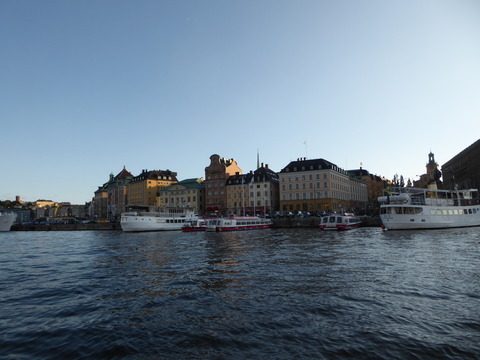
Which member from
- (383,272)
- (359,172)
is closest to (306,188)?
(359,172)

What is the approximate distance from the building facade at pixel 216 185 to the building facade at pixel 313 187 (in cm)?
2310

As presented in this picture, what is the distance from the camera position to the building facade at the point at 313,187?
9775 centimetres

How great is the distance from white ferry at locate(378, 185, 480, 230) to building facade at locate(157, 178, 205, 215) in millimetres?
82796

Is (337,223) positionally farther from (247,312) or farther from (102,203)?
(102,203)

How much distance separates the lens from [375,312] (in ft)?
35.2

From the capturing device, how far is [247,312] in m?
11.0

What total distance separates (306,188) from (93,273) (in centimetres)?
8750

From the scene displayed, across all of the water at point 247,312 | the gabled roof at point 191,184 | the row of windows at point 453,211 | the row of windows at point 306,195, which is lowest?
the water at point 247,312

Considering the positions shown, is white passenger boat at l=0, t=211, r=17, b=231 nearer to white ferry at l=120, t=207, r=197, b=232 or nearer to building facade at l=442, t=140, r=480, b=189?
white ferry at l=120, t=207, r=197, b=232

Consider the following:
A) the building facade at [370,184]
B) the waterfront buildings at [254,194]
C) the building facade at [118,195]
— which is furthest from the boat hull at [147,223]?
the building facade at [370,184]

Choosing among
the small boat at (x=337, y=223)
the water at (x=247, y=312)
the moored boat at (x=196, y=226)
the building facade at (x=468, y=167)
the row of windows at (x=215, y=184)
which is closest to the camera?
the water at (x=247, y=312)

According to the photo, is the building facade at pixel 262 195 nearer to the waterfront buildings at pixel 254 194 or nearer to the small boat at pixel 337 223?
the waterfront buildings at pixel 254 194

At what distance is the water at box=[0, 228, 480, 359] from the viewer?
8.12 metres

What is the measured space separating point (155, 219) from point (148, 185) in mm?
73500
